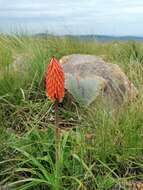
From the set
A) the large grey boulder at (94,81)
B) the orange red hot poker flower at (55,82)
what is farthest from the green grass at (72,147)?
the orange red hot poker flower at (55,82)

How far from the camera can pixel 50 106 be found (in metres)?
4.61

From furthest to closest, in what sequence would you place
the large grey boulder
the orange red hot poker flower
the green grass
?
the large grey boulder
the green grass
the orange red hot poker flower

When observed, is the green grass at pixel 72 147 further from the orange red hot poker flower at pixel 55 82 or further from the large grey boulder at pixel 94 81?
the orange red hot poker flower at pixel 55 82

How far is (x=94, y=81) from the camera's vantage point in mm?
4895

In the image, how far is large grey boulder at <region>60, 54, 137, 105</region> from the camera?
4676 mm

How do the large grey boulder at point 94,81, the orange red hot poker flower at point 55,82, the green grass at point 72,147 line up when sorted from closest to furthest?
the orange red hot poker flower at point 55,82
the green grass at point 72,147
the large grey boulder at point 94,81

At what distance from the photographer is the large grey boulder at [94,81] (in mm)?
4676

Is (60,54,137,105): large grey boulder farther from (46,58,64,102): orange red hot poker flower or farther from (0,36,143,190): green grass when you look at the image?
(46,58,64,102): orange red hot poker flower

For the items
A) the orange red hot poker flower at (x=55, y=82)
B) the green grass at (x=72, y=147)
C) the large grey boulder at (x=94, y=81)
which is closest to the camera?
the orange red hot poker flower at (x=55, y=82)

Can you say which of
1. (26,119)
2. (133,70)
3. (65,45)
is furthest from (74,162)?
(65,45)

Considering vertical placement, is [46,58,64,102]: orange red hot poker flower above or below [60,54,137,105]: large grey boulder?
above

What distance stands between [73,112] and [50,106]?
8.5 inches

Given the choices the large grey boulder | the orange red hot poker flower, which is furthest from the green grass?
the orange red hot poker flower

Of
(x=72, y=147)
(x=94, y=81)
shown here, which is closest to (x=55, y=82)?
(x=72, y=147)
